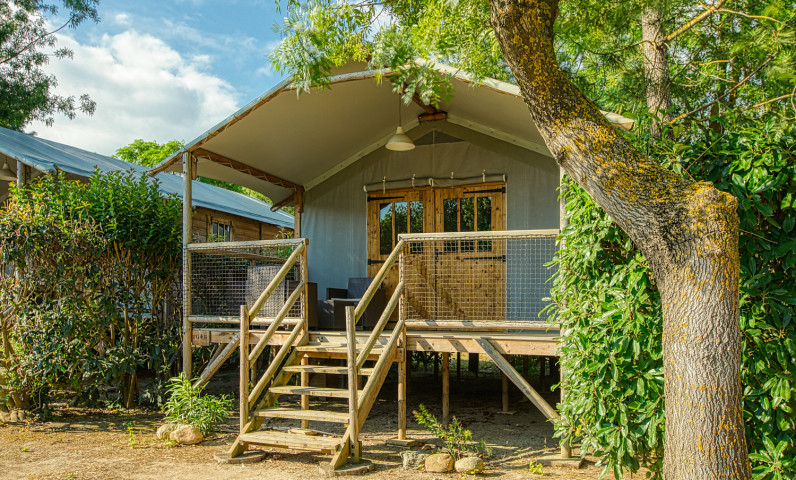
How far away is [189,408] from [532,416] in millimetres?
4057

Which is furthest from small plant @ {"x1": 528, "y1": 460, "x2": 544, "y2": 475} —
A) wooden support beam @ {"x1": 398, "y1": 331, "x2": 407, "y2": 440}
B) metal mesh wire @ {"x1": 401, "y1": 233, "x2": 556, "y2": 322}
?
Answer: metal mesh wire @ {"x1": 401, "y1": 233, "x2": 556, "y2": 322}

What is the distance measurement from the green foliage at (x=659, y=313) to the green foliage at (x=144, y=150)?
2899 centimetres

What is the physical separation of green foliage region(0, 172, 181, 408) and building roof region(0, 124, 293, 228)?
2.21 ft

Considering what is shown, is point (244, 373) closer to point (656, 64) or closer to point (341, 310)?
point (341, 310)

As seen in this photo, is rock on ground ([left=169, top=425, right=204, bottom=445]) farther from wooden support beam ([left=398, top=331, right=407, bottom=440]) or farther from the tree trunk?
the tree trunk

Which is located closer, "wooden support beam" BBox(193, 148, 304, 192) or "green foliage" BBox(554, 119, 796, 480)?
"green foliage" BBox(554, 119, 796, 480)

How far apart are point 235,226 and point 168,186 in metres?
2.17

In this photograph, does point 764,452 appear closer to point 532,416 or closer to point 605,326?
point 605,326

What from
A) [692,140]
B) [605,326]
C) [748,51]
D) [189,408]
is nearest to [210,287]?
[189,408]

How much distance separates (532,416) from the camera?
764cm

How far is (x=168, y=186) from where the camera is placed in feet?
43.9

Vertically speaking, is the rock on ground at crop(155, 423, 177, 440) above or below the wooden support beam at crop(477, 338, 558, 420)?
below

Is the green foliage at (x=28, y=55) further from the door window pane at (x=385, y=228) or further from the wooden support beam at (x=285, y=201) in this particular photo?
the door window pane at (x=385, y=228)

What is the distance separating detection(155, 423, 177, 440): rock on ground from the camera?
20.4ft
